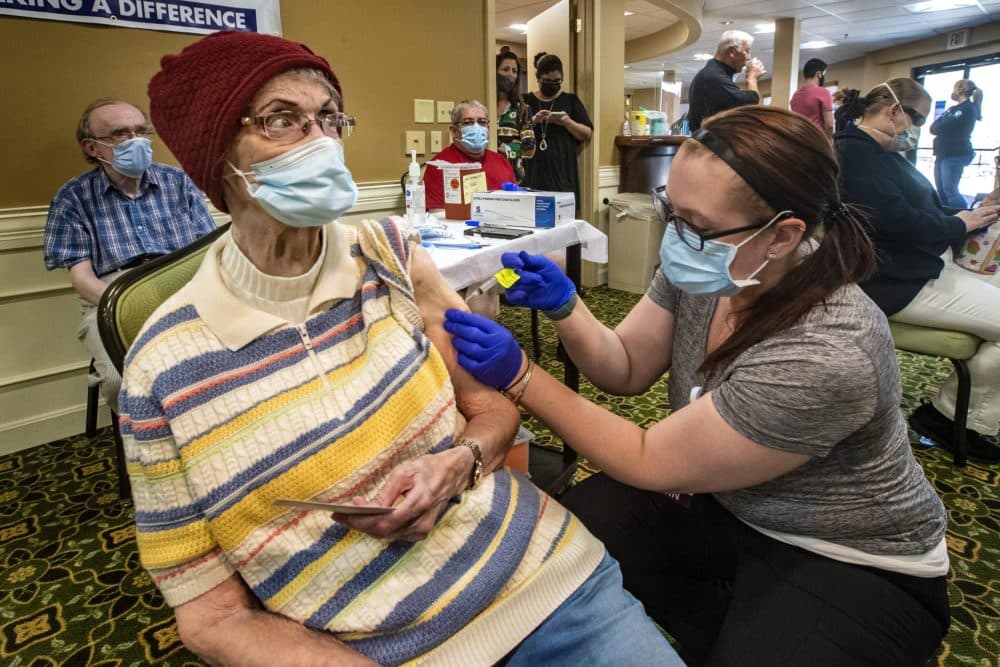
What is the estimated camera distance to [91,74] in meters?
2.46

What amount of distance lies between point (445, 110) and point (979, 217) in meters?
2.68

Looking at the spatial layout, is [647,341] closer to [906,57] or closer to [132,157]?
→ [132,157]

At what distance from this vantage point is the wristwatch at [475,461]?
921 millimetres

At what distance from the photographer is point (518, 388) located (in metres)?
1.07

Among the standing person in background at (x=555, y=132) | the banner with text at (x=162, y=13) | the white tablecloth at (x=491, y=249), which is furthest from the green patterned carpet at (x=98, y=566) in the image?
the standing person in background at (x=555, y=132)

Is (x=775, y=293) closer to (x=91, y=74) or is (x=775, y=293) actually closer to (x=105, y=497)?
(x=105, y=497)

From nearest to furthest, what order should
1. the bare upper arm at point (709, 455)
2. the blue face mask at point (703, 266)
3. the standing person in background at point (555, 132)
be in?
the bare upper arm at point (709, 455)
the blue face mask at point (703, 266)
the standing person in background at point (555, 132)

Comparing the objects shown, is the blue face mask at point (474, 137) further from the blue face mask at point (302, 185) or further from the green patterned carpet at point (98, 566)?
the blue face mask at point (302, 185)

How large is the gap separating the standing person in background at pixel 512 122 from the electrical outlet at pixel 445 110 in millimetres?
446

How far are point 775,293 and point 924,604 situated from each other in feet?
1.86

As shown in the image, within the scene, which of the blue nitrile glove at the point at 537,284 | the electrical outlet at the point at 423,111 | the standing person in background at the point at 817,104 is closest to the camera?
the blue nitrile glove at the point at 537,284

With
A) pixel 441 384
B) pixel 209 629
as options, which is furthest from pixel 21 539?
pixel 441 384

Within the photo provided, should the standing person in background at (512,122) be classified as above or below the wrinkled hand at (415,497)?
above

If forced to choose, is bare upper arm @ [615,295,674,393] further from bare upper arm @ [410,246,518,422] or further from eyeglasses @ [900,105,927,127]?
eyeglasses @ [900,105,927,127]
